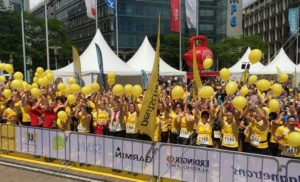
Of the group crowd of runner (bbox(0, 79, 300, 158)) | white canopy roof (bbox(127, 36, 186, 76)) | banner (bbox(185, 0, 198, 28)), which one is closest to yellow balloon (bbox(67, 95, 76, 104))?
crowd of runner (bbox(0, 79, 300, 158))

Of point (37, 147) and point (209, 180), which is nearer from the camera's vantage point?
point (209, 180)

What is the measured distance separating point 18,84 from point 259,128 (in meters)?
6.93

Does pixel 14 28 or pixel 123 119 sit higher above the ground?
pixel 14 28

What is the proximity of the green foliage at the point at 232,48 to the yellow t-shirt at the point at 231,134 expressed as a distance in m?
53.2

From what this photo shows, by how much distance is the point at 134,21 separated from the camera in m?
68.4

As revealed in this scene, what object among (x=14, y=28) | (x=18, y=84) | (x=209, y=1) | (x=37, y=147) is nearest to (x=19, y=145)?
(x=37, y=147)

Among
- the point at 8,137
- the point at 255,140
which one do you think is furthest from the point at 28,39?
the point at 255,140

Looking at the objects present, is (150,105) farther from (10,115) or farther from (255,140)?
(10,115)

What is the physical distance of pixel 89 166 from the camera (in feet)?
28.5

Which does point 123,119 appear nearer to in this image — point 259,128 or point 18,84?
point 259,128

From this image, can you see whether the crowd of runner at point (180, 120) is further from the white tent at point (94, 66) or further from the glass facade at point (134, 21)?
the glass facade at point (134, 21)

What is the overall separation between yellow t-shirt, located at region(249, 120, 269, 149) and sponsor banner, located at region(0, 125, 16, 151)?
5.86 metres

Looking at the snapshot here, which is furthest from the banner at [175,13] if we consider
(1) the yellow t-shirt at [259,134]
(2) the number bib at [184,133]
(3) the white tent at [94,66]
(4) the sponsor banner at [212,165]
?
(4) the sponsor banner at [212,165]

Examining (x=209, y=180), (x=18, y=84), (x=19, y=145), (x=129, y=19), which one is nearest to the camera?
(x=209, y=180)
